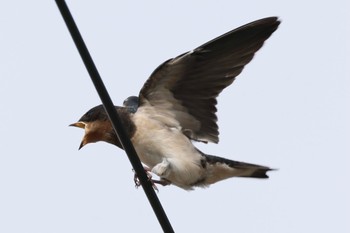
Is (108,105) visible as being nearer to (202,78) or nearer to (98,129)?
(98,129)

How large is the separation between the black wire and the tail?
4.91 ft

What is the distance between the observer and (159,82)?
5367 millimetres

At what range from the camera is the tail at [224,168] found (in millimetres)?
5438

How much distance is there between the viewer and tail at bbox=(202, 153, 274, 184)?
5.44 m

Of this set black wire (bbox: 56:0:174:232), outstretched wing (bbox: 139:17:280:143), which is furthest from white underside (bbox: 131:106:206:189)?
black wire (bbox: 56:0:174:232)

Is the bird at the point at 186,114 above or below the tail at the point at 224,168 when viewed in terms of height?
above

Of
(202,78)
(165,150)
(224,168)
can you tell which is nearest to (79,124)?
(165,150)

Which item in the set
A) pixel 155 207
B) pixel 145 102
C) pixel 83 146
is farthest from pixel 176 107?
pixel 155 207

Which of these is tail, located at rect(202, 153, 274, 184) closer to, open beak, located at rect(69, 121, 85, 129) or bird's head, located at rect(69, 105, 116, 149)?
bird's head, located at rect(69, 105, 116, 149)

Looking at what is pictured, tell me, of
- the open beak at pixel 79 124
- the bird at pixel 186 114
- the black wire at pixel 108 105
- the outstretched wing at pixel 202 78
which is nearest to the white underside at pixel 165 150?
the bird at pixel 186 114

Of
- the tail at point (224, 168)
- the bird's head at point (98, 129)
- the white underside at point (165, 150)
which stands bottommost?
the tail at point (224, 168)

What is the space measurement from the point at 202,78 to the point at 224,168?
0.61 meters

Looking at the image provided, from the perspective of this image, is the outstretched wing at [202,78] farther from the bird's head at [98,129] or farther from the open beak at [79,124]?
the open beak at [79,124]

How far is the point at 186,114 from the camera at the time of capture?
5.62 m
